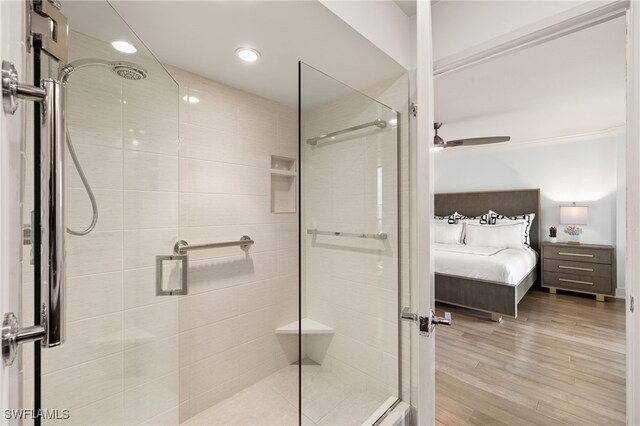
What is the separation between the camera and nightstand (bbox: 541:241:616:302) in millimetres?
1996

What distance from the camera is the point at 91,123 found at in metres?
1.01

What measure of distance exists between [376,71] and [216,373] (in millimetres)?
2253

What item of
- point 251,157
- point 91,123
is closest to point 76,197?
point 91,123

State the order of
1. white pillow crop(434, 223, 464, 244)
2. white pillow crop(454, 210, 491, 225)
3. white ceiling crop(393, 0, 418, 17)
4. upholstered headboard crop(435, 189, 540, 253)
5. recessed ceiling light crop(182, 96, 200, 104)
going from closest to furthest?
white ceiling crop(393, 0, 418, 17), recessed ceiling light crop(182, 96, 200, 104), upholstered headboard crop(435, 189, 540, 253), white pillow crop(454, 210, 491, 225), white pillow crop(434, 223, 464, 244)

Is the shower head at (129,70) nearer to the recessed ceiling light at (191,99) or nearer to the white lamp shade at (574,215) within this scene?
the recessed ceiling light at (191,99)

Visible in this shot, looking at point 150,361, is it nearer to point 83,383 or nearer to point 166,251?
point 83,383

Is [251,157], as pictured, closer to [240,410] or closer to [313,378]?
[313,378]

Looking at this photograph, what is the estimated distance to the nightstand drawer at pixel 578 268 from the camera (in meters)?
2.02

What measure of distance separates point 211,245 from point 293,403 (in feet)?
4.05

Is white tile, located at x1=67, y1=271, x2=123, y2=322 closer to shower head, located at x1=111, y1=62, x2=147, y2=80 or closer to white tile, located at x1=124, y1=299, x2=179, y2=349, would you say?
white tile, located at x1=124, y1=299, x2=179, y2=349

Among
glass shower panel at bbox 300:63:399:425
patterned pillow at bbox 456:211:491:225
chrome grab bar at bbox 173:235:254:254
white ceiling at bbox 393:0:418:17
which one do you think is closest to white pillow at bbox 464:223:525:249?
patterned pillow at bbox 456:211:491:225

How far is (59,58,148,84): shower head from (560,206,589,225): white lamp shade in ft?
10.6

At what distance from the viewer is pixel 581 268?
2215 millimetres

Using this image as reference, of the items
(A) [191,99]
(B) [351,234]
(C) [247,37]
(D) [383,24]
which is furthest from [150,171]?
(D) [383,24]
